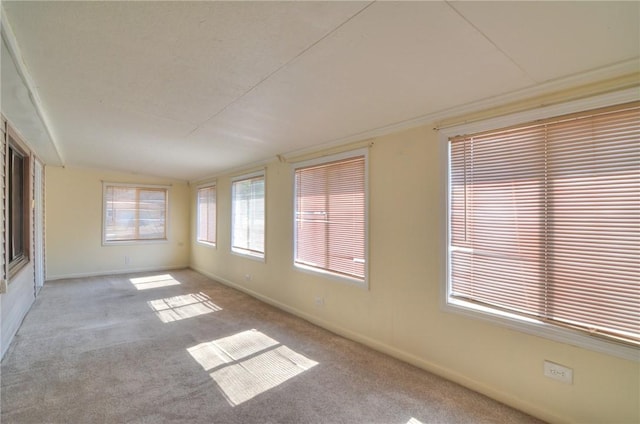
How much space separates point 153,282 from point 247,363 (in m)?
4.23

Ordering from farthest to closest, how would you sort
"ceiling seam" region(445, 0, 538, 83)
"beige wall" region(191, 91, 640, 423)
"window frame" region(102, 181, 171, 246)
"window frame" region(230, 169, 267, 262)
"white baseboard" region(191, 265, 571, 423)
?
"window frame" region(102, 181, 171, 246) → "window frame" region(230, 169, 267, 262) → "white baseboard" region(191, 265, 571, 423) → "beige wall" region(191, 91, 640, 423) → "ceiling seam" region(445, 0, 538, 83)

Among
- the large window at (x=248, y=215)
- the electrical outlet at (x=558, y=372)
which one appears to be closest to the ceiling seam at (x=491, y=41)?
the electrical outlet at (x=558, y=372)

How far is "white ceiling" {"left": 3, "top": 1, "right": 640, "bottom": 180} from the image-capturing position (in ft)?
4.48

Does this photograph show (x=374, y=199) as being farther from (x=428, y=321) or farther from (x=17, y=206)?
(x=17, y=206)

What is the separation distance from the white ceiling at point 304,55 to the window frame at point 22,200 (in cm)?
104

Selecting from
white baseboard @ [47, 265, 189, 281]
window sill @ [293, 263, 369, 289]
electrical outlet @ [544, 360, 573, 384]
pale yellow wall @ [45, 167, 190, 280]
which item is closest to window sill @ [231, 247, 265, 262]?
window sill @ [293, 263, 369, 289]

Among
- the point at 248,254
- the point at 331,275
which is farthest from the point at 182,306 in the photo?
the point at 331,275

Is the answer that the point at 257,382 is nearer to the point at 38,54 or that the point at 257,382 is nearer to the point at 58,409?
the point at 58,409

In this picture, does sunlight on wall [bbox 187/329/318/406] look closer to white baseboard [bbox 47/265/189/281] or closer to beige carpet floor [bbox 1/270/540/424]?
beige carpet floor [bbox 1/270/540/424]

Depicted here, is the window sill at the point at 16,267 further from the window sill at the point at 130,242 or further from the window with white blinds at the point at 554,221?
the window with white blinds at the point at 554,221

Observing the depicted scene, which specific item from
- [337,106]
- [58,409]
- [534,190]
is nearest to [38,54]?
[337,106]

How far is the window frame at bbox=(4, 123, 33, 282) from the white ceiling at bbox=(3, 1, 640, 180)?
104 cm

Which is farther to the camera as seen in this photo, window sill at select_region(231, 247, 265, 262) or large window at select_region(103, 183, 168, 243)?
large window at select_region(103, 183, 168, 243)

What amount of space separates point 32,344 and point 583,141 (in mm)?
5246
